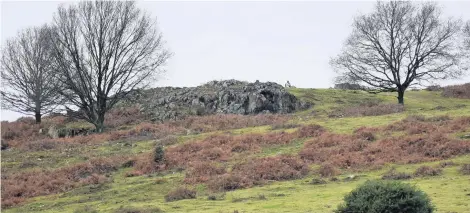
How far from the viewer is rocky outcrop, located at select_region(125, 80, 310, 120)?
48312mm

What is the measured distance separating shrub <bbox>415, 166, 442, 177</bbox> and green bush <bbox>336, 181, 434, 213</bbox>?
9.03 m

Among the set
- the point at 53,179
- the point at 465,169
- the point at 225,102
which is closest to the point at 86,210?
the point at 53,179

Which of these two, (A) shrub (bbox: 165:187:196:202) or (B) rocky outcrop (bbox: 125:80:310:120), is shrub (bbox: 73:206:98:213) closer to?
(A) shrub (bbox: 165:187:196:202)

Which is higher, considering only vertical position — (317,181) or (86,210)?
(317,181)

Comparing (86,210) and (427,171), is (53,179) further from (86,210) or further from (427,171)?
(427,171)

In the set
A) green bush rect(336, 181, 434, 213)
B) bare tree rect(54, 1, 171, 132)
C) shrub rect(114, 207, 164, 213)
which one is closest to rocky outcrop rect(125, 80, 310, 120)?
bare tree rect(54, 1, 171, 132)

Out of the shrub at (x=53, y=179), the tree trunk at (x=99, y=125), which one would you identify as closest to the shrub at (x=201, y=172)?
the shrub at (x=53, y=179)

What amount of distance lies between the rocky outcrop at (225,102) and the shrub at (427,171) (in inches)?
1105

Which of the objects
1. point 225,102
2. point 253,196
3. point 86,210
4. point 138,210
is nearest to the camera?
point 138,210

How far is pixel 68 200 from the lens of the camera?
794 inches

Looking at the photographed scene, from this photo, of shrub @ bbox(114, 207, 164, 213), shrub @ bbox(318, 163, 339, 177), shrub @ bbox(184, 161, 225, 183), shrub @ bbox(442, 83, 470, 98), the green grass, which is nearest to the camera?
the green grass

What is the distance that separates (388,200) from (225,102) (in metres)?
38.8

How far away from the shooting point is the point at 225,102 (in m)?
49.4

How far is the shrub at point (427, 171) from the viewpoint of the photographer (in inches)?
774
